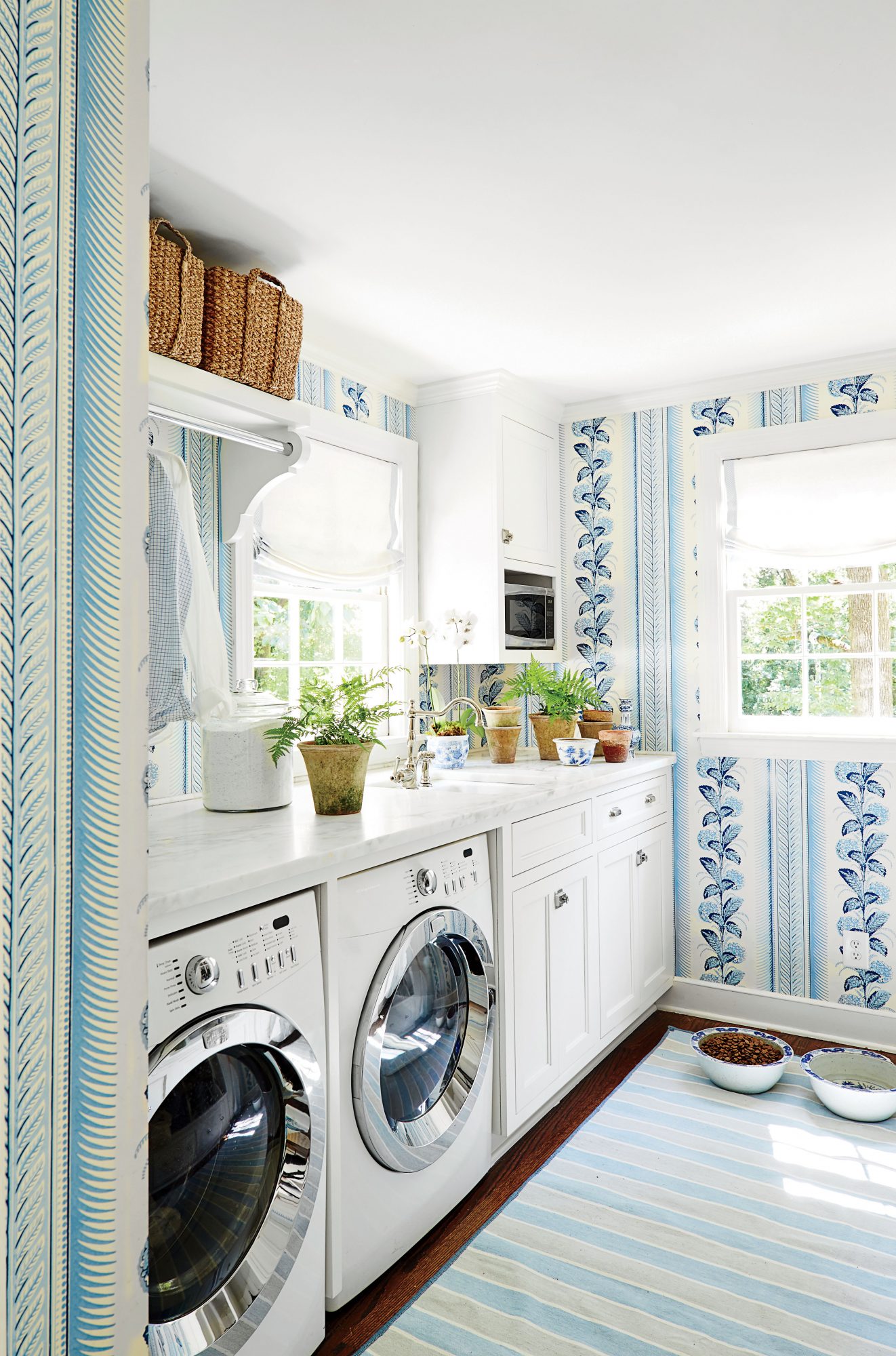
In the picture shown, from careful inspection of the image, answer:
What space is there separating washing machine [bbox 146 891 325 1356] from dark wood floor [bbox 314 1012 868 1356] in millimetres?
145

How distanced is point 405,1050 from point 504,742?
1.40 metres

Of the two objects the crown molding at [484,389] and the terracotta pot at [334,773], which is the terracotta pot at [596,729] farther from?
the terracotta pot at [334,773]

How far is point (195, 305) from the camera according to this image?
1.94 meters

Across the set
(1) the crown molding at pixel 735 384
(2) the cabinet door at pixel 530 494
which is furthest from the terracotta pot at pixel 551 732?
(1) the crown molding at pixel 735 384

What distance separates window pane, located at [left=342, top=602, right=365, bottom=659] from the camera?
10.2 ft

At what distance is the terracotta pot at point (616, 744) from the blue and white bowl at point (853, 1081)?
1.14 m

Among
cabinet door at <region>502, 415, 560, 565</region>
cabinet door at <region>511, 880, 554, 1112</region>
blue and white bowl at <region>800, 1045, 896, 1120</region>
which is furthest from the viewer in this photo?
cabinet door at <region>502, 415, 560, 565</region>

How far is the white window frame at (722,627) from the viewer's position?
3246mm

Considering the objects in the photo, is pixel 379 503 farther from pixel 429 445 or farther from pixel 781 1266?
pixel 781 1266

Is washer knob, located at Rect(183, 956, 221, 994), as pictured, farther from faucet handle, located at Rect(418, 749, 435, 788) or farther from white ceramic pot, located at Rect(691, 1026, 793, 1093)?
white ceramic pot, located at Rect(691, 1026, 793, 1093)

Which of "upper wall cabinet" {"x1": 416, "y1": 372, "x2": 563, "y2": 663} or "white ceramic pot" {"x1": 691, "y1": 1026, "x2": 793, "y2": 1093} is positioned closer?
"white ceramic pot" {"x1": 691, "y1": 1026, "x2": 793, "y2": 1093}

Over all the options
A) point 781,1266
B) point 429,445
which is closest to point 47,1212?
point 781,1266

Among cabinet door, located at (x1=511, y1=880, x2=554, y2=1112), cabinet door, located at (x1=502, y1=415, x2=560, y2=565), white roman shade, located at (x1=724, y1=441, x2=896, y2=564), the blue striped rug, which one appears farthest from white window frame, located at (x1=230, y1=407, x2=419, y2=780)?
the blue striped rug

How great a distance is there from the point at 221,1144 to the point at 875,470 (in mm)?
2935
